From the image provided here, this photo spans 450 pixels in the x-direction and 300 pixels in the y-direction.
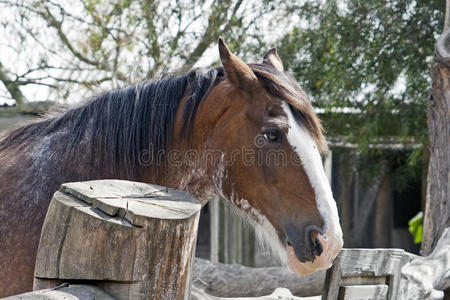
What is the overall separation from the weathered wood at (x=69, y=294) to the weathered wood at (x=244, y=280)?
7.70 feet

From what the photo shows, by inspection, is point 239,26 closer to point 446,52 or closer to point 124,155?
point 446,52

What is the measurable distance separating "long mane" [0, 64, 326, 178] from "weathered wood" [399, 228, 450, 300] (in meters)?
0.99

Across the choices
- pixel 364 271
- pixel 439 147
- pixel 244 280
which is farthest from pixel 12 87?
pixel 364 271

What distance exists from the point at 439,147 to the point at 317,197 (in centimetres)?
246

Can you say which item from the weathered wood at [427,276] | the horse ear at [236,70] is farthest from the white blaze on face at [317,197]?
the weathered wood at [427,276]

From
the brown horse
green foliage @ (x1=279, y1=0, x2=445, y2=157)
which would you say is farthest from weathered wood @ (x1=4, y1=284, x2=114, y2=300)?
green foliage @ (x1=279, y1=0, x2=445, y2=157)

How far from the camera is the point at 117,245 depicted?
46.8 inches

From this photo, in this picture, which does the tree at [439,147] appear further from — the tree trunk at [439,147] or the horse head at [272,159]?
the horse head at [272,159]

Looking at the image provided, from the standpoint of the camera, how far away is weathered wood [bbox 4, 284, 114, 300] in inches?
44.3

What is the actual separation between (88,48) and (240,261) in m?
3.83

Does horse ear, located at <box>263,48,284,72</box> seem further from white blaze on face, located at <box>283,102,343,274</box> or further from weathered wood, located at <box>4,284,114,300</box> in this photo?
weathered wood, located at <box>4,284,114,300</box>

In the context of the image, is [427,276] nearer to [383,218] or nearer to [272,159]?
[272,159]

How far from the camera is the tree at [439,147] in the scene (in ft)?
13.0

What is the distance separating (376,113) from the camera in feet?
22.7
